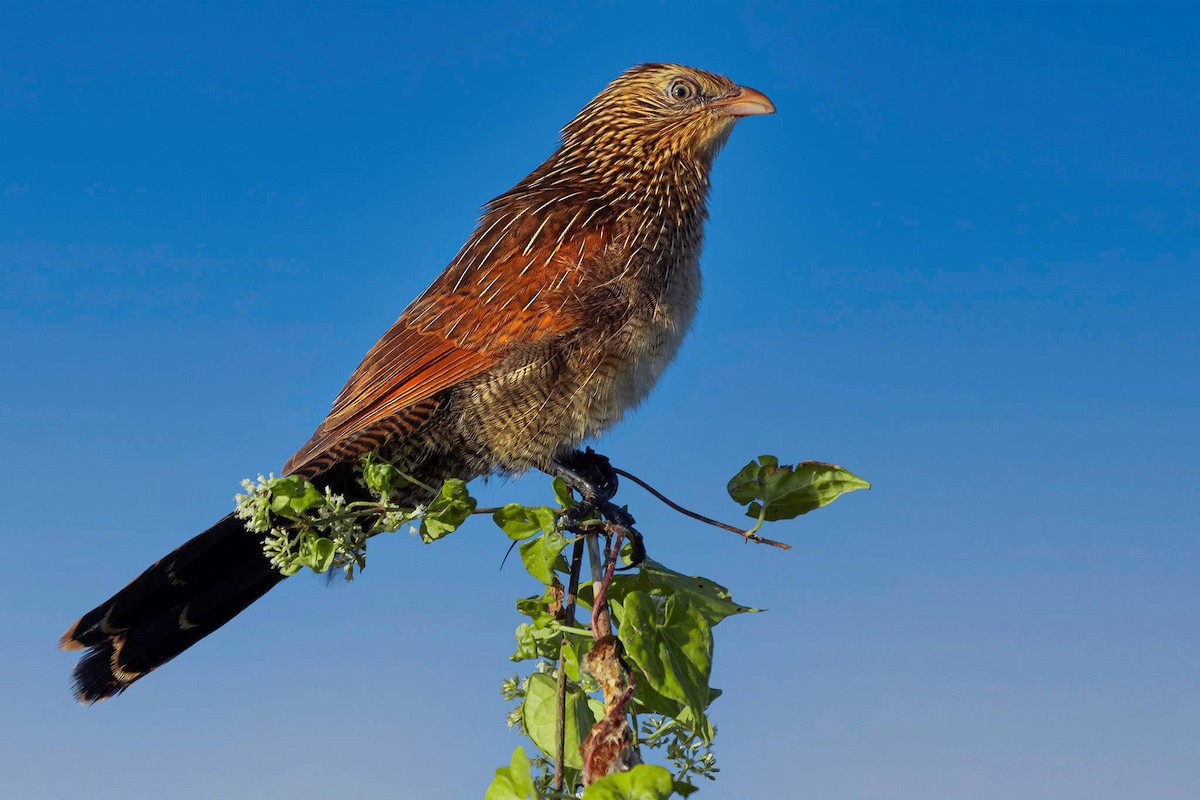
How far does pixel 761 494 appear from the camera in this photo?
2525 millimetres

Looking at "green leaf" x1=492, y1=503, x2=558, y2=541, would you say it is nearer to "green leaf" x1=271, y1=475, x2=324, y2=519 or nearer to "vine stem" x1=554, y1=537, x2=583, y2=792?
"vine stem" x1=554, y1=537, x2=583, y2=792

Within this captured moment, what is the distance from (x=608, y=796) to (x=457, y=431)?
2.12m

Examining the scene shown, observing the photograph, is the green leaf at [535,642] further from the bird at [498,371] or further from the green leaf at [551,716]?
the bird at [498,371]

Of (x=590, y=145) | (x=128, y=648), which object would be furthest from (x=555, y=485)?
(x=590, y=145)

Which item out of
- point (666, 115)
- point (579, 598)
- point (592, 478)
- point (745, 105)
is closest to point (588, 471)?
point (592, 478)

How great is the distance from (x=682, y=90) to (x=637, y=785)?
3.56 metres

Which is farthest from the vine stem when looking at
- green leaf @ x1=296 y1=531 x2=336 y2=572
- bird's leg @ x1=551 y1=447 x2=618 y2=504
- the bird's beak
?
the bird's beak

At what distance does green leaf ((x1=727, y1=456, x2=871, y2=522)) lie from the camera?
2.48 meters

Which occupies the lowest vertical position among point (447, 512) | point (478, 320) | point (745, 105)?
point (447, 512)

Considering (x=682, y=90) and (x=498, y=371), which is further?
(x=682, y=90)

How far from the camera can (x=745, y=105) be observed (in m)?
4.53

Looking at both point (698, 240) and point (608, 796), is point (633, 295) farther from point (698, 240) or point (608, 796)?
point (608, 796)

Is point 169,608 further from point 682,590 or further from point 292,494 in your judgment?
point 682,590

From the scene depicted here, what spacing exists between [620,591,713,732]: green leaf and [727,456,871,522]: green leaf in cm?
35
